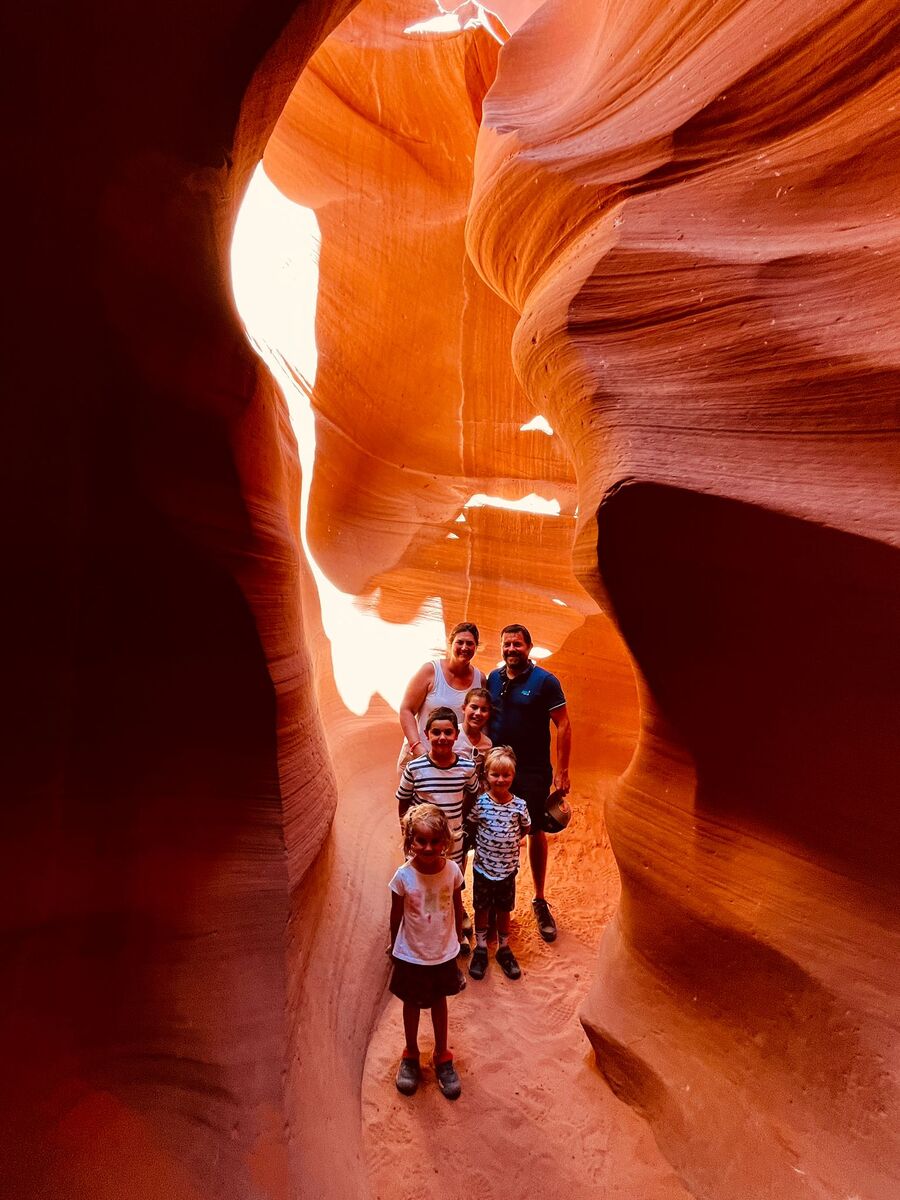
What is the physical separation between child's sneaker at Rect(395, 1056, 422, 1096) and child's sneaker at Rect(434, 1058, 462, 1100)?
0.08m

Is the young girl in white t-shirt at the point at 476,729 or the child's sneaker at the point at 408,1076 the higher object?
the young girl in white t-shirt at the point at 476,729

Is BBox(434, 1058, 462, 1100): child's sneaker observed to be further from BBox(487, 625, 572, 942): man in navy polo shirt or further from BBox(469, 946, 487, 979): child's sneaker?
BBox(487, 625, 572, 942): man in navy polo shirt

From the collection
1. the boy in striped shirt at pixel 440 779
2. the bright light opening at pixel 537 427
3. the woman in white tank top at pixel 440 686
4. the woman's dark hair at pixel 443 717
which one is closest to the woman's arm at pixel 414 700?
the woman in white tank top at pixel 440 686

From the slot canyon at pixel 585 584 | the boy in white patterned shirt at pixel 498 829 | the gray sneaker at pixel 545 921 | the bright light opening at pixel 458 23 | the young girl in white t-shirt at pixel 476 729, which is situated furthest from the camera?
the bright light opening at pixel 458 23

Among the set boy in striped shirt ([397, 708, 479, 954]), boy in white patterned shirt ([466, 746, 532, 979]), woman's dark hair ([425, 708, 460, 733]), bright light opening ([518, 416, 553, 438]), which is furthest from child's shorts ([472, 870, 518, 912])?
bright light opening ([518, 416, 553, 438])

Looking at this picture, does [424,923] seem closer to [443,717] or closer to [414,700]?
[443,717]

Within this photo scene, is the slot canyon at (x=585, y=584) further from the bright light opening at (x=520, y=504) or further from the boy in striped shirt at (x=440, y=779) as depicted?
the bright light opening at (x=520, y=504)

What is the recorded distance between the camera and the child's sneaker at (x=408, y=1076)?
7.98 ft

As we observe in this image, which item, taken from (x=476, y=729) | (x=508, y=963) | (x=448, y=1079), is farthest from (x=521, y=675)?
(x=448, y=1079)

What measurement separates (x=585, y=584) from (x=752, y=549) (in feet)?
2.21

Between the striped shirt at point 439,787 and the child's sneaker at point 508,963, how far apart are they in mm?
778

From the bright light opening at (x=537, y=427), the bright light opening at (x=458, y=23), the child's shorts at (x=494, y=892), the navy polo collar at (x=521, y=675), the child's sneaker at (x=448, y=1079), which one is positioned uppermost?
the bright light opening at (x=458, y=23)

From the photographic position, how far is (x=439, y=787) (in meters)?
2.72

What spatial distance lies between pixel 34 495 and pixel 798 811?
8.51 ft
